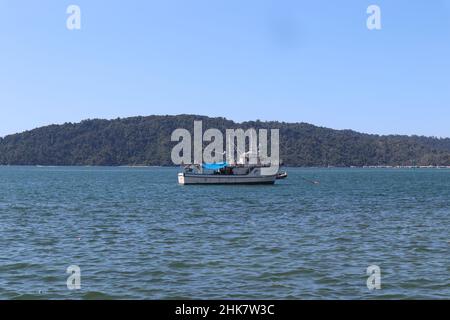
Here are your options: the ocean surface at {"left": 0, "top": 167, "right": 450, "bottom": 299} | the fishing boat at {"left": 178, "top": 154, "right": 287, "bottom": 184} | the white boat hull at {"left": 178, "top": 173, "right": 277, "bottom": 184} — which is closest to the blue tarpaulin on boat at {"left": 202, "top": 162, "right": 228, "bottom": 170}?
the fishing boat at {"left": 178, "top": 154, "right": 287, "bottom": 184}

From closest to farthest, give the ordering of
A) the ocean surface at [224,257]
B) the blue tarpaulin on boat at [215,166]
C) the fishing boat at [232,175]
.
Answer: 1. the ocean surface at [224,257]
2. the fishing boat at [232,175]
3. the blue tarpaulin on boat at [215,166]

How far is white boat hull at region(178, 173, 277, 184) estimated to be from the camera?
99875 mm

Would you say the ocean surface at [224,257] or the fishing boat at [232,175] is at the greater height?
the fishing boat at [232,175]

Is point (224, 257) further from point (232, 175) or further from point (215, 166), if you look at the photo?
point (215, 166)

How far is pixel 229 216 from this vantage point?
4038cm

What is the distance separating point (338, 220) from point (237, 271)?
63.6 feet

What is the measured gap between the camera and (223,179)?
331ft

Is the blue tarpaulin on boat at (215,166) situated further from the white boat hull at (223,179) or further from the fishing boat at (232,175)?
the white boat hull at (223,179)

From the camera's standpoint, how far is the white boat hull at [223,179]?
99.9 m

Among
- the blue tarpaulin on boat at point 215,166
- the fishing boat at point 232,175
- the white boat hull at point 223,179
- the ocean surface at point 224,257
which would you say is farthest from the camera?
the blue tarpaulin on boat at point 215,166

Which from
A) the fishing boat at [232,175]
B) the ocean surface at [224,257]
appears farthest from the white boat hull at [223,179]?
the ocean surface at [224,257]
